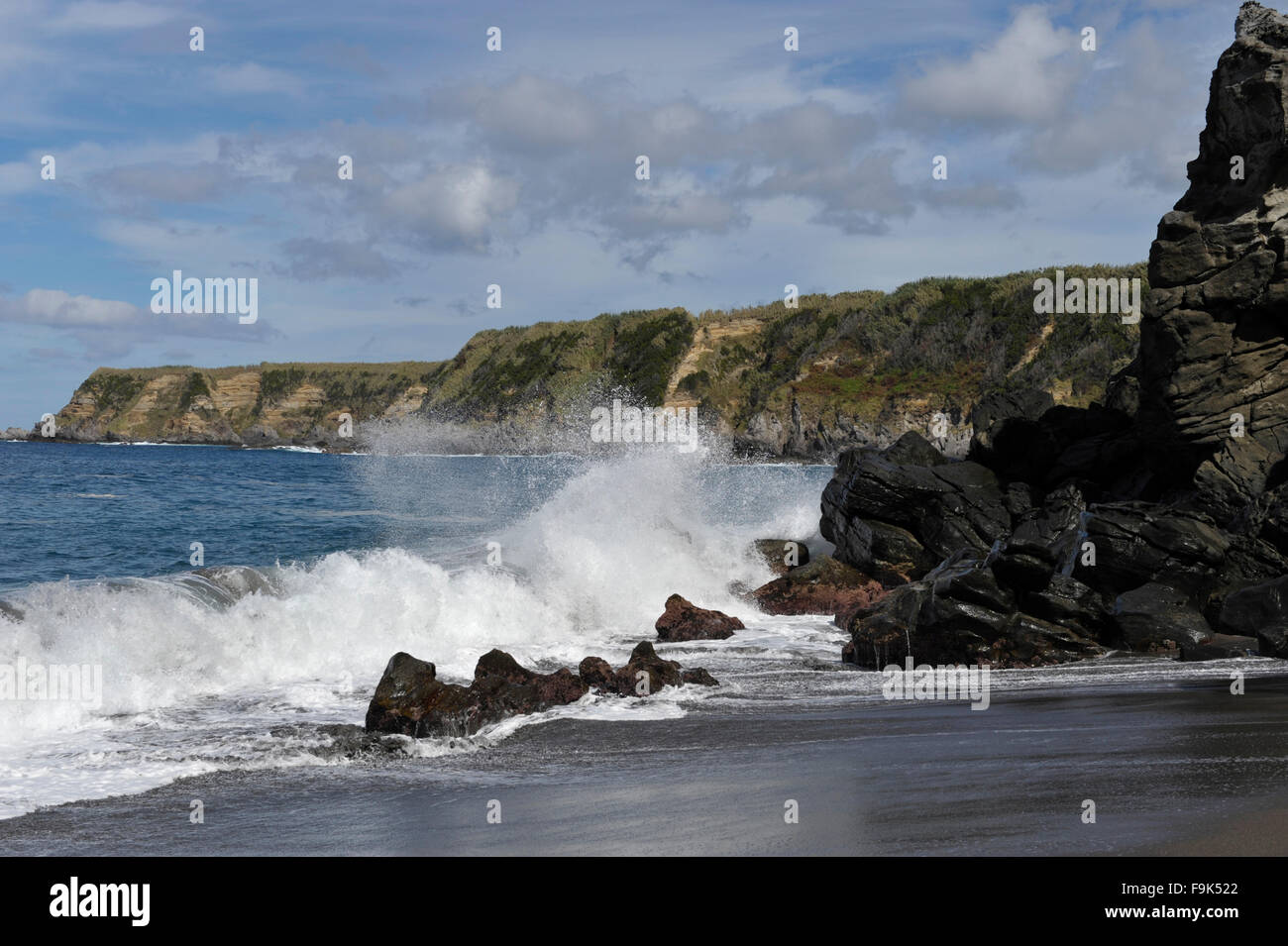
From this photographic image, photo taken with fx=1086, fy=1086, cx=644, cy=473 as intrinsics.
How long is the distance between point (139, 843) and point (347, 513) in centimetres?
3025

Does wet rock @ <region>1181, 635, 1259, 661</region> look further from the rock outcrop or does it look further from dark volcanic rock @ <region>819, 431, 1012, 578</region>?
dark volcanic rock @ <region>819, 431, 1012, 578</region>

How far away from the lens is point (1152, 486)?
749 inches

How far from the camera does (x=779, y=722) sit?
9.13m

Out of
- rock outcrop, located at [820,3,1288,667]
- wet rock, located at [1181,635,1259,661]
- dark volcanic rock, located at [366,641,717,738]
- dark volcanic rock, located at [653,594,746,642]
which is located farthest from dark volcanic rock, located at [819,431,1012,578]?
dark volcanic rock, located at [366,641,717,738]

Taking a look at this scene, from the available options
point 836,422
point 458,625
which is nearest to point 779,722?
point 458,625

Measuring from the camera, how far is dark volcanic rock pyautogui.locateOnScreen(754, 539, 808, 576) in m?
22.2

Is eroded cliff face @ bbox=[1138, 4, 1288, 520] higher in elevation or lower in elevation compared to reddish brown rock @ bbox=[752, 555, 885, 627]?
higher

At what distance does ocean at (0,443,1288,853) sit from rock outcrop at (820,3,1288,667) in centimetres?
98

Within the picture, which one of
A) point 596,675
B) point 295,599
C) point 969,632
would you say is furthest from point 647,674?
point 295,599

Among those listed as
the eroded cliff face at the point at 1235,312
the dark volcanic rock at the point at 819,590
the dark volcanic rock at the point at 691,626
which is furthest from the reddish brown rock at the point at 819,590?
the eroded cliff face at the point at 1235,312


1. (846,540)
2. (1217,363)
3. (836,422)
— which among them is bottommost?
(846,540)

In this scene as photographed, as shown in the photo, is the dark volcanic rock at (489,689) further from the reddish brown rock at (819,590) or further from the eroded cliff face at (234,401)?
the eroded cliff face at (234,401)

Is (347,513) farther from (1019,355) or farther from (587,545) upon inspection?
(1019,355)

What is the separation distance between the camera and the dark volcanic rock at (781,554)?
2220 cm
